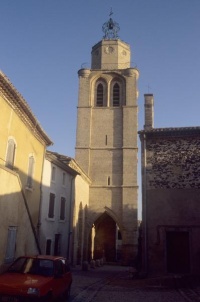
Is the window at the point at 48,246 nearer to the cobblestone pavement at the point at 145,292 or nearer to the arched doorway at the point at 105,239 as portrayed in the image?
the cobblestone pavement at the point at 145,292

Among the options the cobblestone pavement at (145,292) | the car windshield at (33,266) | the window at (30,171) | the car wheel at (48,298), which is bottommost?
the cobblestone pavement at (145,292)

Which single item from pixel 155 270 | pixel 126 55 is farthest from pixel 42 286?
pixel 126 55

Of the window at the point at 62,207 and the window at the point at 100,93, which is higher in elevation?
the window at the point at 100,93

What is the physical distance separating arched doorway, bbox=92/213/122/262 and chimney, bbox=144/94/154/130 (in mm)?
16728

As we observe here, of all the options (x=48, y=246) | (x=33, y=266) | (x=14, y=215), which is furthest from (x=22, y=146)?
(x=48, y=246)

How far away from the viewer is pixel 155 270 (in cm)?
1548

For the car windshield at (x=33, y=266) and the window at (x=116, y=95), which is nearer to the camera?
the car windshield at (x=33, y=266)

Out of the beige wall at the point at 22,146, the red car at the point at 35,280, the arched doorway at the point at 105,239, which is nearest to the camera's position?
the red car at the point at 35,280

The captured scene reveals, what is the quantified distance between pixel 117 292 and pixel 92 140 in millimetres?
22658

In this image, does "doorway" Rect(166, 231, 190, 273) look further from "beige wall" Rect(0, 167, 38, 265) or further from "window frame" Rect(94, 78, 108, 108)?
"window frame" Rect(94, 78, 108, 108)

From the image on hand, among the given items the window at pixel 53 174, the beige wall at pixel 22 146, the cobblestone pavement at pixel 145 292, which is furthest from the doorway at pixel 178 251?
the window at pixel 53 174

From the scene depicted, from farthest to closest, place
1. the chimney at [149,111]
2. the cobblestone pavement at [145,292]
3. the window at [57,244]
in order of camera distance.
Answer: the window at [57,244] < the chimney at [149,111] < the cobblestone pavement at [145,292]

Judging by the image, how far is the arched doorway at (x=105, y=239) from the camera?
111 ft

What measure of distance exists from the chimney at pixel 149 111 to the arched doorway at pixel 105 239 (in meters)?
16.7
